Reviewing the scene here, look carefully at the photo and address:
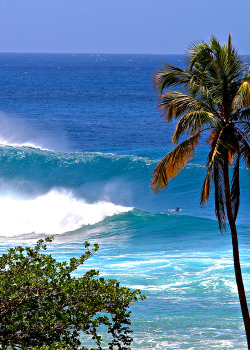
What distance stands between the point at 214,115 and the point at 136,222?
19.0m

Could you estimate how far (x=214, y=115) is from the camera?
10820 mm

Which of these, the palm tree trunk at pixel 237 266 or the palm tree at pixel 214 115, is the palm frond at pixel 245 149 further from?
the palm tree trunk at pixel 237 266

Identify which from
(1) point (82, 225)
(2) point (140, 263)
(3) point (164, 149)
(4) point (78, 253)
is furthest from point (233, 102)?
(3) point (164, 149)

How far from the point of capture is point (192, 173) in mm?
37969

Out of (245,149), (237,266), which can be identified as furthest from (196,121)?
(237,266)

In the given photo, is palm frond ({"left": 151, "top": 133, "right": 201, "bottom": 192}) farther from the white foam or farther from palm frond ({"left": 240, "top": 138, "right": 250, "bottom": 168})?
the white foam

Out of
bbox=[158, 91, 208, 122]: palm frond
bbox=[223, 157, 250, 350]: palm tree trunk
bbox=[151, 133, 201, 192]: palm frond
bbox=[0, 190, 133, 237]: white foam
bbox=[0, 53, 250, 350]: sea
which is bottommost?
bbox=[0, 190, 133, 237]: white foam

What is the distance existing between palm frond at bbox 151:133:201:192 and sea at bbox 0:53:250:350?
54.8 inches

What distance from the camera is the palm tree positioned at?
1077 cm

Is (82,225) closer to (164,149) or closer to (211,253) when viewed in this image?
(211,253)

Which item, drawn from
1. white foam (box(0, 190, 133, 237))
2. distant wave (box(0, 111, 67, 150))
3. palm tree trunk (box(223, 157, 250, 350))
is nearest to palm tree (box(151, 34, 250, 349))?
palm tree trunk (box(223, 157, 250, 350))

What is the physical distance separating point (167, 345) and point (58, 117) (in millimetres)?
57109

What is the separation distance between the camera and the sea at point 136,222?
16.5 metres

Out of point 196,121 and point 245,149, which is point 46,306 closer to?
point 196,121
